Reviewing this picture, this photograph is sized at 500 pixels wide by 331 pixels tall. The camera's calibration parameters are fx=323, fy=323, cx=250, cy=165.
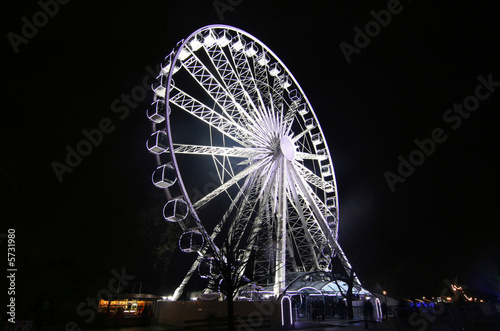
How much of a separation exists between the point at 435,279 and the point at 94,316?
2779 cm

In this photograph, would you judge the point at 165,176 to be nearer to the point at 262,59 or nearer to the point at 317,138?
the point at 262,59

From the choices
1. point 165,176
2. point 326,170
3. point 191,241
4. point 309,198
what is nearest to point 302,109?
point 326,170

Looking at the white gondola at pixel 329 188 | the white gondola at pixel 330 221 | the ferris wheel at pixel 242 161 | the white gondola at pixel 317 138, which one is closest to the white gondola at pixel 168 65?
the ferris wheel at pixel 242 161

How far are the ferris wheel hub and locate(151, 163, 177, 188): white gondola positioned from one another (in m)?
7.81

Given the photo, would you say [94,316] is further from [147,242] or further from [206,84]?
[206,84]

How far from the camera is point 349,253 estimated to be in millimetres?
26516

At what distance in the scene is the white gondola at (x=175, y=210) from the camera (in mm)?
15852

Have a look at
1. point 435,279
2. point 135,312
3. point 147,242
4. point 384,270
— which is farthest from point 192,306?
point 435,279

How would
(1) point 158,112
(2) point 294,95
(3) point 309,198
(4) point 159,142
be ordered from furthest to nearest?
1. (2) point 294,95
2. (3) point 309,198
3. (1) point 158,112
4. (4) point 159,142

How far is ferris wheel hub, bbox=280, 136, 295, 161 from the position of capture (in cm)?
2097

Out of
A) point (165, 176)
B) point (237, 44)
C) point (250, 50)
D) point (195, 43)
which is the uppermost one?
point (250, 50)

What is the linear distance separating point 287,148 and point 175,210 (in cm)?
889

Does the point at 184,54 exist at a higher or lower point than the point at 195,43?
lower

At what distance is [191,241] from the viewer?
55.2ft
